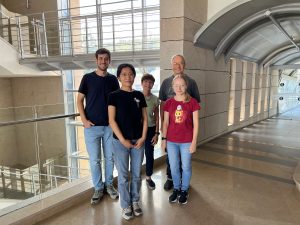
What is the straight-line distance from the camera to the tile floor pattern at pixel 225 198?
91.4 inches

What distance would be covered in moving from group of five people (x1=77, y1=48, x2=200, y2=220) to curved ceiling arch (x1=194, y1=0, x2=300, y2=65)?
6.95ft

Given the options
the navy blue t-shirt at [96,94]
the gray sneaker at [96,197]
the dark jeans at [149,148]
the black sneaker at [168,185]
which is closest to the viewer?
the navy blue t-shirt at [96,94]

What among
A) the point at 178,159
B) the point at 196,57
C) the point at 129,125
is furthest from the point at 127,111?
the point at 196,57

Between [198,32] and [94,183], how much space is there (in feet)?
9.85

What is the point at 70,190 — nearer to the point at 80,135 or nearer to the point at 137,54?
the point at 137,54

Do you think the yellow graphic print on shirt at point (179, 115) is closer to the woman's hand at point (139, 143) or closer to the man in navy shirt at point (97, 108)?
the woman's hand at point (139, 143)

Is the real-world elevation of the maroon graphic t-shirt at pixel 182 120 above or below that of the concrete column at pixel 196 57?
below

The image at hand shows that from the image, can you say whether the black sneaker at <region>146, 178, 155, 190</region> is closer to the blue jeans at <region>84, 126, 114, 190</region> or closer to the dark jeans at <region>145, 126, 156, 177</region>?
the dark jeans at <region>145, 126, 156, 177</region>

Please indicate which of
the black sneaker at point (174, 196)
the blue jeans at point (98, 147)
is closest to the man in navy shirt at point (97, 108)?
the blue jeans at point (98, 147)

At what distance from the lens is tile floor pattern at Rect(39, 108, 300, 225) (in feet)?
7.62


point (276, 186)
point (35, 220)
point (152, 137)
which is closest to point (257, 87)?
point (276, 186)

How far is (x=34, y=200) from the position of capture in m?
2.42

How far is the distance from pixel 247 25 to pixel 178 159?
3355mm

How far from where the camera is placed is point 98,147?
8.36 ft
